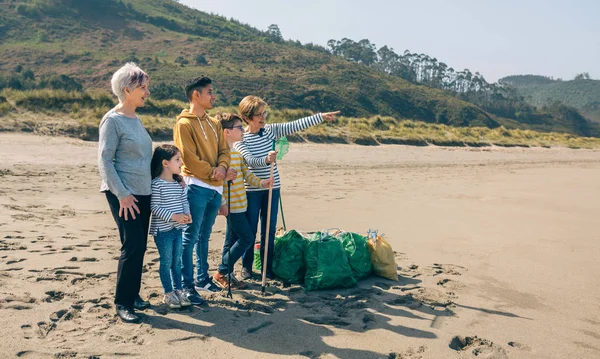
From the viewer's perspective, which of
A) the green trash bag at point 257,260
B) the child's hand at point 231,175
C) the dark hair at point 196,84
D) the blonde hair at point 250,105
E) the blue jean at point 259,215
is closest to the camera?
the dark hair at point 196,84

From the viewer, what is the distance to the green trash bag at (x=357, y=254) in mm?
5324

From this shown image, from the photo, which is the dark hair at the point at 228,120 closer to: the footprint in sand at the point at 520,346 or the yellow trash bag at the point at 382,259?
the yellow trash bag at the point at 382,259

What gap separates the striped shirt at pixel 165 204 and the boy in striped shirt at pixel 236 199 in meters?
0.62

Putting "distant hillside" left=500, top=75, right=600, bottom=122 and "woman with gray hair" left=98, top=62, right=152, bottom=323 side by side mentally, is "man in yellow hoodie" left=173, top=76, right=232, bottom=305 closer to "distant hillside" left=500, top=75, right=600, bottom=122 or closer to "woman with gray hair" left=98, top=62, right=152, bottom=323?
"woman with gray hair" left=98, top=62, right=152, bottom=323

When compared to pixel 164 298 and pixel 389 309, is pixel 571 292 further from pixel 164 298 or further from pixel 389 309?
pixel 164 298

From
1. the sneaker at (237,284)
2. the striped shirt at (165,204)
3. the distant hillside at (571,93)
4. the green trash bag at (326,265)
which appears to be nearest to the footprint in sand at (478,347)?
the green trash bag at (326,265)

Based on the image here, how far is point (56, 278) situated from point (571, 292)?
483 cm

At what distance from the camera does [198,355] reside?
3.60m

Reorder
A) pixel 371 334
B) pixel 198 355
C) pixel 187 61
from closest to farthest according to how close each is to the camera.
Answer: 1. pixel 198 355
2. pixel 371 334
3. pixel 187 61

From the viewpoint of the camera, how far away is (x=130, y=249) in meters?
A: 4.06

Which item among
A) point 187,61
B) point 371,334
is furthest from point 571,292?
point 187,61

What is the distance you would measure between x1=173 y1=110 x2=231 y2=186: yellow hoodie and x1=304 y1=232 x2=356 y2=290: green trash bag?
3.98 ft

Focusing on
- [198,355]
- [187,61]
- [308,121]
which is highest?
[187,61]

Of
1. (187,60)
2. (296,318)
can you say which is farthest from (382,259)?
(187,60)
